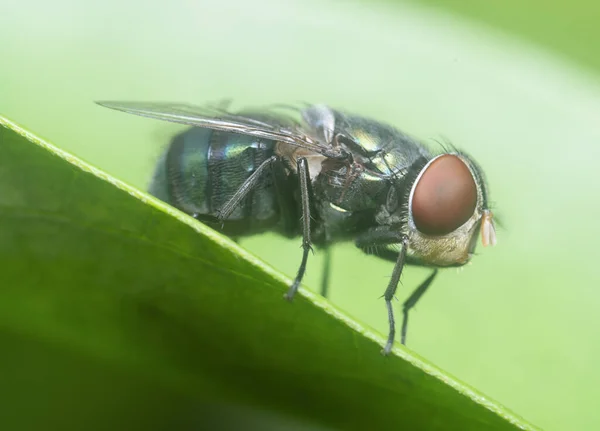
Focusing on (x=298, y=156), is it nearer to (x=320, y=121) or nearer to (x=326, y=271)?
(x=320, y=121)

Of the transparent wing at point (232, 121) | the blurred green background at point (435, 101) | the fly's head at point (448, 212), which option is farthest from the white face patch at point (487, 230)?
the transparent wing at point (232, 121)

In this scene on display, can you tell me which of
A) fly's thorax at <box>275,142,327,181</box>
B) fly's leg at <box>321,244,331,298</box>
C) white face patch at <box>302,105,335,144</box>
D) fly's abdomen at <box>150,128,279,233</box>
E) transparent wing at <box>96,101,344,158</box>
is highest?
white face patch at <box>302,105,335,144</box>

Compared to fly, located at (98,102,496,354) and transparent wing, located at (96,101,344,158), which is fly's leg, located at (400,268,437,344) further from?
transparent wing, located at (96,101,344,158)

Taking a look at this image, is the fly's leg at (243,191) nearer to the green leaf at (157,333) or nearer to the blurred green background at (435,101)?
the blurred green background at (435,101)

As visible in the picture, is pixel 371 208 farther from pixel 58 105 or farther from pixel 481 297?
pixel 58 105

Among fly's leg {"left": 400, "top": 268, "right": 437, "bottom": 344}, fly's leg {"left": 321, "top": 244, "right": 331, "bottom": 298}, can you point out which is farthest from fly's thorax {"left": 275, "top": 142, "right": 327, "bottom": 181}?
fly's leg {"left": 400, "top": 268, "right": 437, "bottom": 344}

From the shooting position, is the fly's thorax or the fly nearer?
the fly

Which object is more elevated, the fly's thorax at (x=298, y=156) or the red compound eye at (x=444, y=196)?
the red compound eye at (x=444, y=196)
